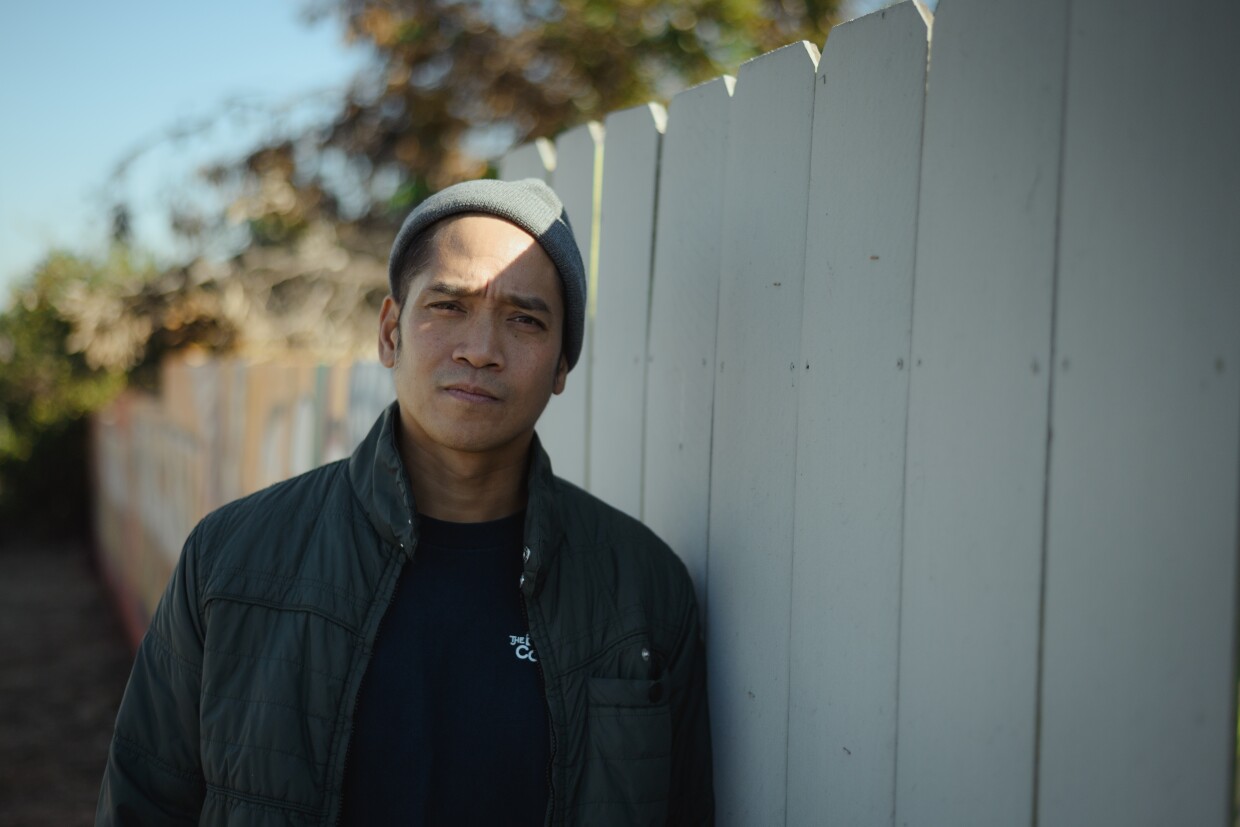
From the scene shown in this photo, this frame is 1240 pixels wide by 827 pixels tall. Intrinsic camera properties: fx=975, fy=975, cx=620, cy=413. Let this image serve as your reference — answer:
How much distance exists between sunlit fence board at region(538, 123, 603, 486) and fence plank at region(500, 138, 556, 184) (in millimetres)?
86

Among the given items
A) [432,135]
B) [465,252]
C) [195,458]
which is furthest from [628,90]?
[465,252]

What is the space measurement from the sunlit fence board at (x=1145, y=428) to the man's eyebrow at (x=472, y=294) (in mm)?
1017

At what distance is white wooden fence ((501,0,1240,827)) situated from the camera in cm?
117

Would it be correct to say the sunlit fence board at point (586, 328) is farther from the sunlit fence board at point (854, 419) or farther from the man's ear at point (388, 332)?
the sunlit fence board at point (854, 419)

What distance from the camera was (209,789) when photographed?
176cm

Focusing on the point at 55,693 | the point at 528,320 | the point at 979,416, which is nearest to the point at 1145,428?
the point at 979,416

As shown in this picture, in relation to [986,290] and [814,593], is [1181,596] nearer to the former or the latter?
[986,290]

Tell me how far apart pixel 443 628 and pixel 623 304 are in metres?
A: 0.97

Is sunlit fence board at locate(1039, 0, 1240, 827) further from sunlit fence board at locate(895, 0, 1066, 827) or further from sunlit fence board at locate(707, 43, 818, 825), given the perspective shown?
A: sunlit fence board at locate(707, 43, 818, 825)

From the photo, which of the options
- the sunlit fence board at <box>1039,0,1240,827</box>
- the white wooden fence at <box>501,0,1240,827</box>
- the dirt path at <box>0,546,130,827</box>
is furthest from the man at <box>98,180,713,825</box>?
the dirt path at <box>0,546,130,827</box>

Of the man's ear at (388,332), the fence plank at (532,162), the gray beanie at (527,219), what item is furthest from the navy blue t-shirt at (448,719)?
the fence plank at (532,162)

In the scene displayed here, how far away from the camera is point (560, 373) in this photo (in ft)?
7.14

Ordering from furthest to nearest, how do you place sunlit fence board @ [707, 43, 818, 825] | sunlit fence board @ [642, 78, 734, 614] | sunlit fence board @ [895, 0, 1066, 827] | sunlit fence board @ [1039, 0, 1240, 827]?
1. sunlit fence board @ [642, 78, 734, 614]
2. sunlit fence board @ [707, 43, 818, 825]
3. sunlit fence board @ [895, 0, 1066, 827]
4. sunlit fence board @ [1039, 0, 1240, 827]

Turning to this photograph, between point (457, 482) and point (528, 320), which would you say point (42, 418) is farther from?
point (528, 320)
